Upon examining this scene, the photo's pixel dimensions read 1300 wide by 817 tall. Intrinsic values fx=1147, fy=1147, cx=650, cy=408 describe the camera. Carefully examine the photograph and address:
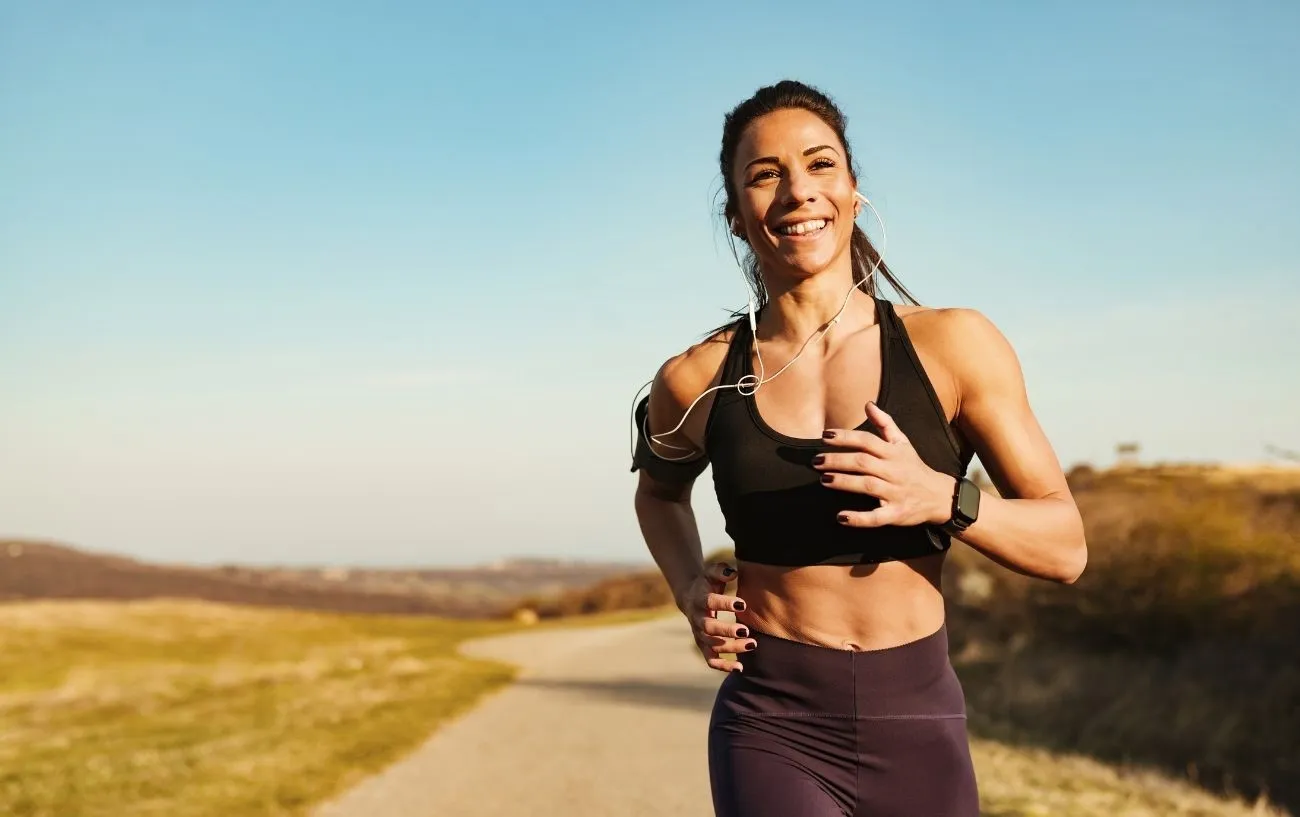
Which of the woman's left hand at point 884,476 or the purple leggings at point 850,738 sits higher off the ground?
the woman's left hand at point 884,476

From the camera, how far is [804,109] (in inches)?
111

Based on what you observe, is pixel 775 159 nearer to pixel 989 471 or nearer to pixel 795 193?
pixel 795 193

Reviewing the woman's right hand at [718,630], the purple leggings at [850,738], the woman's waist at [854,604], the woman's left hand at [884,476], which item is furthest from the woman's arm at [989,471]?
the woman's right hand at [718,630]

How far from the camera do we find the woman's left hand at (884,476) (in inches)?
85.5

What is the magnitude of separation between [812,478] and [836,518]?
4.0 inches

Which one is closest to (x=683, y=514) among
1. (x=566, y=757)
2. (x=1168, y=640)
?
(x=566, y=757)

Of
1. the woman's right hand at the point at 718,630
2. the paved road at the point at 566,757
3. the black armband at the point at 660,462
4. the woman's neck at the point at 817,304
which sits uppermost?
the woman's neck at the point at 817,304

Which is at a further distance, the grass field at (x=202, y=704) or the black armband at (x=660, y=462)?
the grass field at (x=202, y=704)

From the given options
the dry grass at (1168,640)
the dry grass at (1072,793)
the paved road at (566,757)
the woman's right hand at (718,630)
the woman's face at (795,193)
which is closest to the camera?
the woman's right hand at (718,630)

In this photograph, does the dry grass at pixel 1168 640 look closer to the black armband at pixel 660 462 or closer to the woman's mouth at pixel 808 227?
the black armband at pixel 660 462

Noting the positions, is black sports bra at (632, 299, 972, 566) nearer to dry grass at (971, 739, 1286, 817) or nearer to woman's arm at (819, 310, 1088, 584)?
woman's arm at (819, 310, 1088, 584)

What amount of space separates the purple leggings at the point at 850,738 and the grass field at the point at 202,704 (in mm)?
6924

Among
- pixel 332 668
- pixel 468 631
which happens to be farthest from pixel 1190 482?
pixel 468 631

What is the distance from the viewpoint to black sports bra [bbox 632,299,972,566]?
8.18 ft
